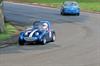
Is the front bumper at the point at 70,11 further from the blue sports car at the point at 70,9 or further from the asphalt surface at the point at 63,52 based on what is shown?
the asphalt surface at the point at 63,52

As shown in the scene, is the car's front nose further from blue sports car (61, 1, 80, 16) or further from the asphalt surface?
the asphalt surface

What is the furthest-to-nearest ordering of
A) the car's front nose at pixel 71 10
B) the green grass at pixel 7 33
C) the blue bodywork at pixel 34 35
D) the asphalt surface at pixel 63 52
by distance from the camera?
the car's front nose at pixel 71 10 < the green grass at pixel 7 33 < the blue bodywork at pixel 34 35 < the asphalt surface at pixel 63 52

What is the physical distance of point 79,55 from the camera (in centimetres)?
2156

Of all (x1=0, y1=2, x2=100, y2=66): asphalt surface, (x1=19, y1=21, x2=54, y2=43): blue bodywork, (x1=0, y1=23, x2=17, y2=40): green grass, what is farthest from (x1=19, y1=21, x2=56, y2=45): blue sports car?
(x1=0, y1=23, x2=17, y2=40): green grass

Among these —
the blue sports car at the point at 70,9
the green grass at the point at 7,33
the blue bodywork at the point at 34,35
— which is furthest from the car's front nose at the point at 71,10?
the blue bodywork at the point at 34,35

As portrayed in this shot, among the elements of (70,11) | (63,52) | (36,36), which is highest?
(63,52)

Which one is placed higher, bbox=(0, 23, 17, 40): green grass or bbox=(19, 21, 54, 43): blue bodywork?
bbox=(19, 21, 54, 43): blue bodywork

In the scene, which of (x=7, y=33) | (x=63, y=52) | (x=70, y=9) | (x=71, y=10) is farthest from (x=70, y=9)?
(x=63, y=52)

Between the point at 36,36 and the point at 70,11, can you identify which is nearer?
the point at 36,36

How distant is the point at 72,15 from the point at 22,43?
75.6 ft

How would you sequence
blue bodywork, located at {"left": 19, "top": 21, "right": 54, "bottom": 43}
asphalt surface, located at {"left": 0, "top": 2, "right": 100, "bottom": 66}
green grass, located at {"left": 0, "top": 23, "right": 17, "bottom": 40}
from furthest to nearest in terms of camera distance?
green grass, located at {"left": 0, "top": 23, "right": 17, "bottom": 40}
blue bodywork, located at {"left": 19, "top": 21, "right": 54, "bottom": 43}
asphalt surface, located at {"left": 0, "top": 2, "right": 100, "bottom": 66}

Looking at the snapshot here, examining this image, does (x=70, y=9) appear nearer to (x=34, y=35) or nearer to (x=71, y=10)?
(x=71, y=10)

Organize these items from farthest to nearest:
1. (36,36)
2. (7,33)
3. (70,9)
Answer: (70,9), (7,33), (36,36)

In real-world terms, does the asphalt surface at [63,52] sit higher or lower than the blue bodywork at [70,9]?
higher
